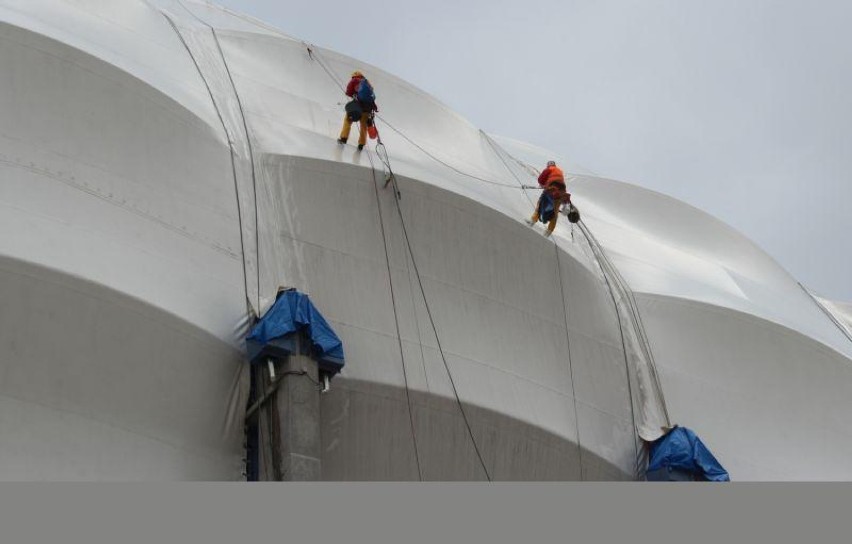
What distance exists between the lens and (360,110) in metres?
21.3

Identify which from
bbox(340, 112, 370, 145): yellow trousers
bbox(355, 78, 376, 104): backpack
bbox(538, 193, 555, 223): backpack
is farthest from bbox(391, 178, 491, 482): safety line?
bbox(538, 193, 555, 223): backpack

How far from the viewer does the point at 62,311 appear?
1575cm

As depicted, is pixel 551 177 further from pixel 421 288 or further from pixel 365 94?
pixel 421 288

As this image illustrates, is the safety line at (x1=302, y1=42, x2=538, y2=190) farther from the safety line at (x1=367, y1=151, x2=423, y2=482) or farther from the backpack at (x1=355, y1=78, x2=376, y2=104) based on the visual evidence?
the safety line at (x1=367, y1=151, x2=423, y2=482)

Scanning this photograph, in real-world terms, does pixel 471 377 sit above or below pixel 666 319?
below

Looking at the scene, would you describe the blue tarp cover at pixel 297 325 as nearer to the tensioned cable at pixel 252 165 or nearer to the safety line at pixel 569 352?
the tensioned cable at pixel 252 165

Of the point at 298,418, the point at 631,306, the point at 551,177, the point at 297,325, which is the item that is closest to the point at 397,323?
the point at 297,325

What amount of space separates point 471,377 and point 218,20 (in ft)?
32.0

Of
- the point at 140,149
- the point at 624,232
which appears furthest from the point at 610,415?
the point at 140,149

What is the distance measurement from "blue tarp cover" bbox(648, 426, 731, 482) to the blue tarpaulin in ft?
22.6

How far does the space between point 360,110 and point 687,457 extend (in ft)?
26.6

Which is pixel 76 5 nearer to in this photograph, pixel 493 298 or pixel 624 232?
pixel 493 298

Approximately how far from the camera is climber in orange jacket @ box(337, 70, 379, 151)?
2130 cm

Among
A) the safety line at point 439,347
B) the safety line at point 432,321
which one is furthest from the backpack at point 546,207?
the safety line at point 439,347
